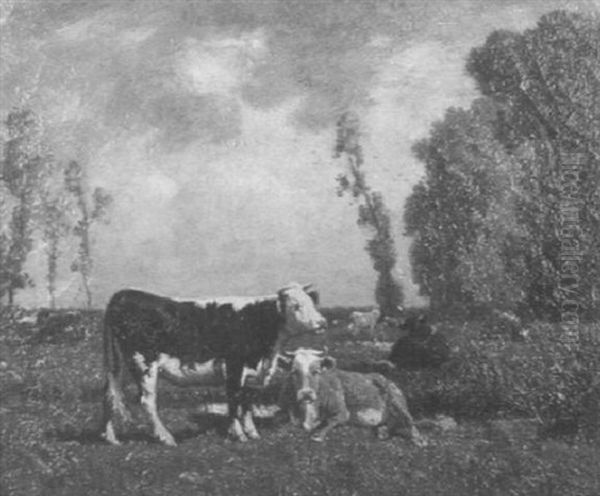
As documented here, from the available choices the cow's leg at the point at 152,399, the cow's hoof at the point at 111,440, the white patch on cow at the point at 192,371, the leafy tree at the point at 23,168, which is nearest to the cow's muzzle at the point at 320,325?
the white patch on cow at the point at 192,371

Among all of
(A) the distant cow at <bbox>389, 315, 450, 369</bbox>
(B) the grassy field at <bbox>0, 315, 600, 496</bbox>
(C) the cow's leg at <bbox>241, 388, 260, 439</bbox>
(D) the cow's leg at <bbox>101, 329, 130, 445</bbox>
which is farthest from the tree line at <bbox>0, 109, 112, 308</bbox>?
(A) the distant cow at <bbox>389, 315, 450, 369</bbox>

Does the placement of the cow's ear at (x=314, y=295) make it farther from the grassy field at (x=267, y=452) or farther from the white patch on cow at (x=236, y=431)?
the white patch on cow at (x=236, y=431)

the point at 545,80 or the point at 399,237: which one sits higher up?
the point at 545,80

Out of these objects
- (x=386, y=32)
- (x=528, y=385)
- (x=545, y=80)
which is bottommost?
(x=528, y=385)

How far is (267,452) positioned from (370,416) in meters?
0.74

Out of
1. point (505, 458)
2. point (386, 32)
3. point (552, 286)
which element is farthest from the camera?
point (386, 32)

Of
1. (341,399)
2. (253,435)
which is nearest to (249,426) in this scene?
(253,435)

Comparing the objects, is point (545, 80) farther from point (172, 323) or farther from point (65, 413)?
point (65, 413)

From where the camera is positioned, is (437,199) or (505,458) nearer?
(505,458)

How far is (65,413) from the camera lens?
19.6 ft

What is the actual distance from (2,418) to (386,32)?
3.97 m

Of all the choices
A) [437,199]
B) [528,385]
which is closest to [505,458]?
[528,385]

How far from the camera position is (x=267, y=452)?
18.7 feet

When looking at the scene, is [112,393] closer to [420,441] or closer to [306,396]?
[306,396]
